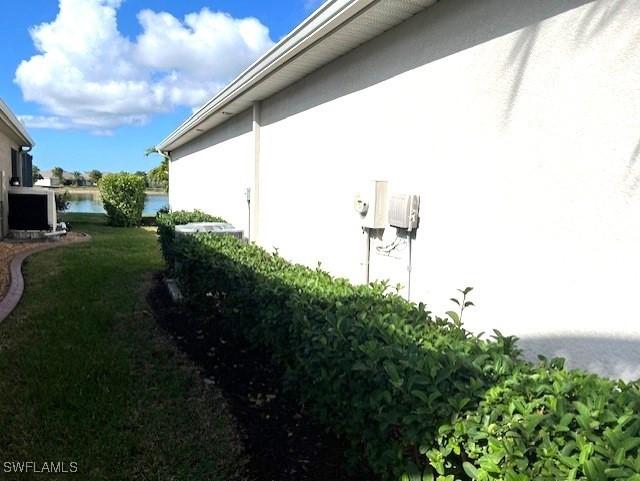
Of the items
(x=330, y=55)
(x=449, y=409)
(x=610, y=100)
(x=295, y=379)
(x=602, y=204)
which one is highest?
(x=330, y=55)

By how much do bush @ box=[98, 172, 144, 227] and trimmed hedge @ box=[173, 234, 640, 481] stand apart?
16.1 m

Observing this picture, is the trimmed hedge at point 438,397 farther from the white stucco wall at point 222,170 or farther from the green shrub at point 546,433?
the white stucco wall at point 222,170

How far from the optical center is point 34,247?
11117mm

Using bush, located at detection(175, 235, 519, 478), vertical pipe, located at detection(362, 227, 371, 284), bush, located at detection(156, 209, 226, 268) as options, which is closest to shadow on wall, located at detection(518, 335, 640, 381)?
bush, located at detection(175, 235, 519, 478)

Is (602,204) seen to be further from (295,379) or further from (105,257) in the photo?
(105,257)

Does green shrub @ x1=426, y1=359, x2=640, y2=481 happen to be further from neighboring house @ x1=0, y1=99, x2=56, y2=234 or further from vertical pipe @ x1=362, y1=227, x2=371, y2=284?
neighboring house @ x1=0, y1=99, x2=56, y2=234

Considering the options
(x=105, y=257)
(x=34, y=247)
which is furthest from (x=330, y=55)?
(x=34, y=247)

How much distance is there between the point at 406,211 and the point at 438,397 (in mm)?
1880

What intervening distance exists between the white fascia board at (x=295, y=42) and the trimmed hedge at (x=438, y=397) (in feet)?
6.87

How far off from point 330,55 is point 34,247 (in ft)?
Answer: 31.4

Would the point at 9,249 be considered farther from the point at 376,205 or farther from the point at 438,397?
the point at 438,397

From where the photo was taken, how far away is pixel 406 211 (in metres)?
3.54

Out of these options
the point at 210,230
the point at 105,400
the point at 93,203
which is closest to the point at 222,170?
the point at 210,230

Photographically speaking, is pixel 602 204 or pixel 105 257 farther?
pixel 105 257
